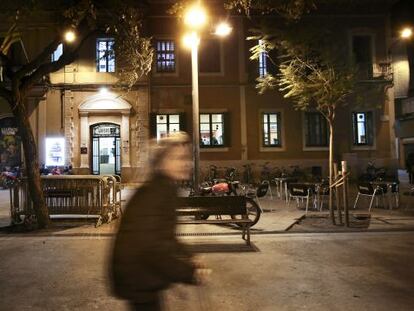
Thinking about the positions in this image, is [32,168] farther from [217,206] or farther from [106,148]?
[106,148]

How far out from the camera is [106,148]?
920 inches

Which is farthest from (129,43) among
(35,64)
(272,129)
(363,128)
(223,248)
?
(363,128)

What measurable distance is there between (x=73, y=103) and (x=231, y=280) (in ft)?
60.4

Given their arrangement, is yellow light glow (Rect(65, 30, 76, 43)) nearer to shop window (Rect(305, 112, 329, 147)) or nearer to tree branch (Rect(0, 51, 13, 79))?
tree branch (Rect(0, 51, 13, 79))

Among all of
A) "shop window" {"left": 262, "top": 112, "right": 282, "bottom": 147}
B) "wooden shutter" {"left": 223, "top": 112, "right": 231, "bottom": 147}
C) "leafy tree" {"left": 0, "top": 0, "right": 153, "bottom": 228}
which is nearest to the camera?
"leafy tree" {"left": 0, "top": 0, "right": 153, "bottom": 228}

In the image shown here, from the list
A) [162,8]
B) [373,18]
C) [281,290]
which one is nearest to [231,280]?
[281,290]

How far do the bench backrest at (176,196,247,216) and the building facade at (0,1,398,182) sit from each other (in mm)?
14089

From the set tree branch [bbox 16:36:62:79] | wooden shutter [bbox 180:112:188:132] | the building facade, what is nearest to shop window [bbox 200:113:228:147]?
the building facade

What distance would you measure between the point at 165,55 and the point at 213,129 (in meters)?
4.61

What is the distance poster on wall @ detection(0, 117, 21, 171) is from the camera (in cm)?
2334

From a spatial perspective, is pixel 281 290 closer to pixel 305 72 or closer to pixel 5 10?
pixel 305 72

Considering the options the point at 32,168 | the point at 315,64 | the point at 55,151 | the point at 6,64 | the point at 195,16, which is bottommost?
the point at 32,168

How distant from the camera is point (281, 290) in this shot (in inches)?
231

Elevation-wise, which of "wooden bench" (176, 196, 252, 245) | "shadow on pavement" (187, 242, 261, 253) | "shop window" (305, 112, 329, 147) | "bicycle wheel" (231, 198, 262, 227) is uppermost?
"shop window" (305, 112, 329, 147)
